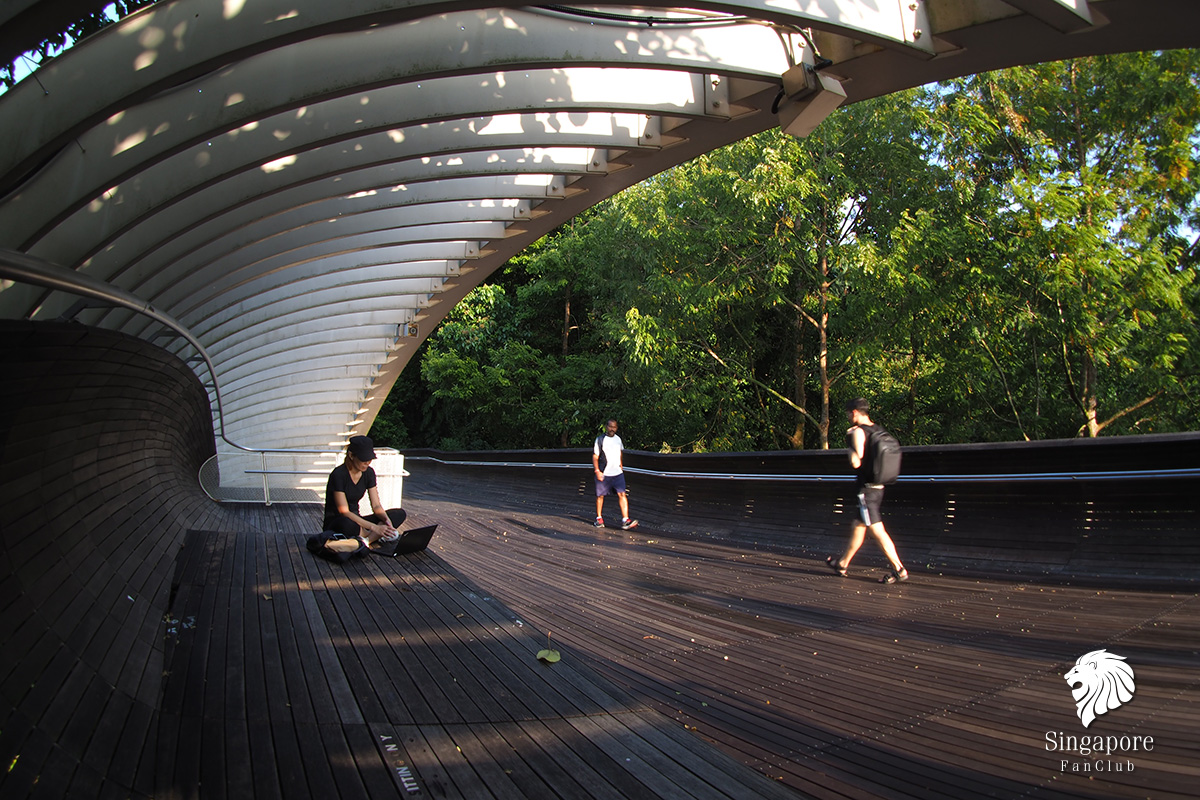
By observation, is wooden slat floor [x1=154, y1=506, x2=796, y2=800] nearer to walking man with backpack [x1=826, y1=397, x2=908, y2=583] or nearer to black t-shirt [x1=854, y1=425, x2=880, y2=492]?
walking man with backpack [x1=826, y1=397, x2=908, y2=583]

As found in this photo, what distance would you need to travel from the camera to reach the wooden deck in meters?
3.24

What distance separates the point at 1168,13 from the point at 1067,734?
5.28 metres

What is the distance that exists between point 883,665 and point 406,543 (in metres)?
4.48

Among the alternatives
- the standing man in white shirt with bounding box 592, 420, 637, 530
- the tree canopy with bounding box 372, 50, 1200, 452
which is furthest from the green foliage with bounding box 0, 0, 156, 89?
the tree canopy with bounding box 372, 50, 1200, 452

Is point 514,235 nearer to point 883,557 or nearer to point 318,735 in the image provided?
point 883,557

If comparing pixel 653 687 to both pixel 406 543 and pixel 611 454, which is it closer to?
pixel 406 543

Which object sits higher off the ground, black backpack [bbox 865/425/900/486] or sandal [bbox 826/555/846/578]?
black backpack [bbox 865/425/900/486]

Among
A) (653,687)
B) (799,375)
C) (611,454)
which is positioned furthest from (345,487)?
(799,375)

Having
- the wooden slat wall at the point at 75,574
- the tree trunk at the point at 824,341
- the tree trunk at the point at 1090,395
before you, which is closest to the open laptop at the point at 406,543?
the wooden slat wall at the point at 75,574

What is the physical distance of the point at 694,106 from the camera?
28.8ft

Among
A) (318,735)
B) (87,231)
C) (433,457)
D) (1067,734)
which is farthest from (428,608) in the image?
(433,457)
